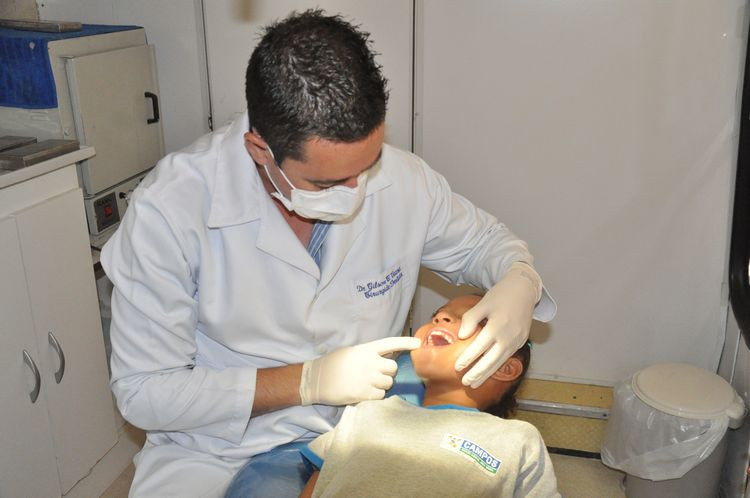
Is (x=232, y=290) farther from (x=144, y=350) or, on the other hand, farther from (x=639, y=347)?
(x=639, y=347)

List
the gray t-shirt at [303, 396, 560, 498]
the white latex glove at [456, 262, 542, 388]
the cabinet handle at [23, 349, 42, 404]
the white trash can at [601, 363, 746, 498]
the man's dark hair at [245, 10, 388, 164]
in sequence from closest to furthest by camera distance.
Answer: the man's dark hair at [245, 10, 388, 164]
the gray t-shirt at [303, 396, 560, 498]
the white latex glove at [456, 262, 542, 388]
the cabinet handle at [23, 349, 42, 404]
the white trash can at [601, 363, 746, 498]

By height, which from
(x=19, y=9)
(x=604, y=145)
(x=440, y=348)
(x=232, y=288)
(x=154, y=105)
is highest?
(x=19, y=9)

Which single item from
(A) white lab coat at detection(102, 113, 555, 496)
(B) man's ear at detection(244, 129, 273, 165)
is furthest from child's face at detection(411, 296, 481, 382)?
(B) man's ear at detection(244, 129, 273, 165)

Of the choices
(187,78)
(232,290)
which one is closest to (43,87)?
(187,78)

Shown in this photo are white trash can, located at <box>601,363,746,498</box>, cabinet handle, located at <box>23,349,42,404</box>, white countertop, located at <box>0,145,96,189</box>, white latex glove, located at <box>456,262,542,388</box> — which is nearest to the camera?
white latex glove, located at <box>456,262,542,388</box>

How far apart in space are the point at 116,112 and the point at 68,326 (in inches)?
28.6

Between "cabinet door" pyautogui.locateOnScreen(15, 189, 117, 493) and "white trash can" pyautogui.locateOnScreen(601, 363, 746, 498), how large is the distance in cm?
166

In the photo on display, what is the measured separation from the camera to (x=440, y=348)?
168 cm

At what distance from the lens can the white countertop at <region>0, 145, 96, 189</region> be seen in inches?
74.5

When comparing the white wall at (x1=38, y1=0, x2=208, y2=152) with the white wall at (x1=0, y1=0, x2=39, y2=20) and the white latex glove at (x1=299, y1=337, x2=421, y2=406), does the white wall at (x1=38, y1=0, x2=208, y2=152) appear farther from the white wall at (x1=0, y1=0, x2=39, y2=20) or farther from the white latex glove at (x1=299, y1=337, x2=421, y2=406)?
the white latex glove at (x1=299, y1=337, x2=421, y2=406)

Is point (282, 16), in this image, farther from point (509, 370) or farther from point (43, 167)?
point (509, 370)

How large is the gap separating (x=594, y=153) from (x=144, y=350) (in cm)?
160

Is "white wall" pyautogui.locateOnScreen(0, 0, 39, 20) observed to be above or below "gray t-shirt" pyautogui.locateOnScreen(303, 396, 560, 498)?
above

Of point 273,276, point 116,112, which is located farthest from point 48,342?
point 273,276
